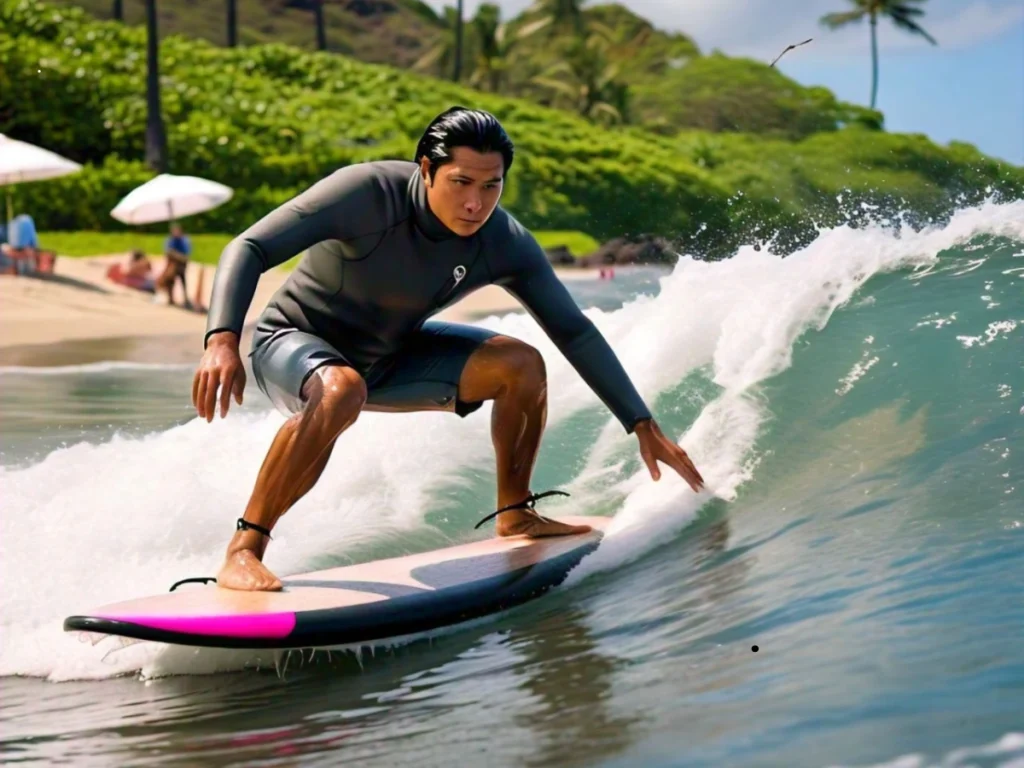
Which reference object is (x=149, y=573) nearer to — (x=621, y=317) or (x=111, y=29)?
(x=621, y=317)

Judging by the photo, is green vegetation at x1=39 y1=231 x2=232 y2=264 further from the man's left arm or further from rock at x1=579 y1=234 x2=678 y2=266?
the man's left arm

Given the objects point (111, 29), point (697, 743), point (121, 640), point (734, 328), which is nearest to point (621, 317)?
point (734, 328)

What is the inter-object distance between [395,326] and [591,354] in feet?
1.99

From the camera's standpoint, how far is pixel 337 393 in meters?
3.59

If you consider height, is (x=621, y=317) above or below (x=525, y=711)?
above

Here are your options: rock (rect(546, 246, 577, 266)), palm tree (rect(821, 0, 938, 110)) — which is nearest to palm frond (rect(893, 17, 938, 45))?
palm tree (rect(821, 0, 938, 110))

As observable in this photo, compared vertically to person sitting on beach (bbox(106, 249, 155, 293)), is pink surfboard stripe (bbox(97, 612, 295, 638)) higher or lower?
lower

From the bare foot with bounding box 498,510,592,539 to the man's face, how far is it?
0.98 metres

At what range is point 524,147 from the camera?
30.8 m

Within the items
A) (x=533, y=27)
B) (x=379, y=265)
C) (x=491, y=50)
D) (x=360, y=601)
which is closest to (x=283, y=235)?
(x=379, y=265)

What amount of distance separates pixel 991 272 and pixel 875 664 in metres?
4.06

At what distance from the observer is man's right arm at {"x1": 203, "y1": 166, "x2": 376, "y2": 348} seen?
356 cm

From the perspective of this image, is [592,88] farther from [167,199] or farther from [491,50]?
[167,199]

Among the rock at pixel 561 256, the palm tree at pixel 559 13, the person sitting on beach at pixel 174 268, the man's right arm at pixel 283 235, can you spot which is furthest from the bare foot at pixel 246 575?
the palm tree at pixel 559 13
